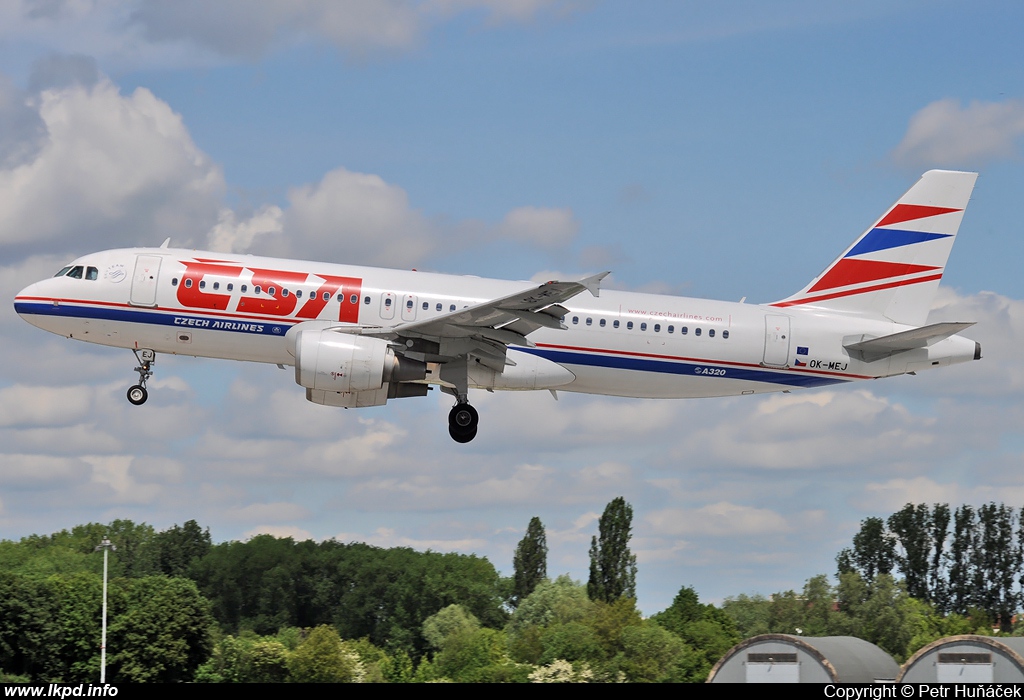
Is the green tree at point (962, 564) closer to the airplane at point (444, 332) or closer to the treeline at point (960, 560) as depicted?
the treeline at point (960, 560)

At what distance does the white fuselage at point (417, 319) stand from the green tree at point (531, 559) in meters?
57.8

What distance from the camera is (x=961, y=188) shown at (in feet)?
140

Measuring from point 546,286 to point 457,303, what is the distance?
4540 mm

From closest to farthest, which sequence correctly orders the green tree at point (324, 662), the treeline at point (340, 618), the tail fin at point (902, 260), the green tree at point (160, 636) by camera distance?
the tail fin at point (902, 260) < the green tree at point (324, 662) < the treeline at point (340, 618) < the green tree at point (160, 636)

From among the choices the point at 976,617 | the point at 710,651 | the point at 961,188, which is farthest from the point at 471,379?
the point at 976,617

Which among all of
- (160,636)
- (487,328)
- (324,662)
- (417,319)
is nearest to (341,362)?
(417,319)

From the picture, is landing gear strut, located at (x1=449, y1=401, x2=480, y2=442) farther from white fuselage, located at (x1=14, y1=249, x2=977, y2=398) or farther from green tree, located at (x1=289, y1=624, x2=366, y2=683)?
green tree, located at (x1=289, y1=624, x2=366, y2=683)

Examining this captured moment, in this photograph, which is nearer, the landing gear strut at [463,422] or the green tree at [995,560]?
the landing gear strut at [463,422]

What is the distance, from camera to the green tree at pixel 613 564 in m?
87.5

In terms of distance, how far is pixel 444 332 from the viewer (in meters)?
35.6

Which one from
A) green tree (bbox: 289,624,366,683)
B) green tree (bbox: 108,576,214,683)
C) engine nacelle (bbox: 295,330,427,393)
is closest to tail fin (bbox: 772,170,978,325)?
engine nacelle (bbox: 295,330,427,393)

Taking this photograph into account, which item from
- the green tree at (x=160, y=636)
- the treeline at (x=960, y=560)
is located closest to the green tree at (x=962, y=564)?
the treeline at (x=960, y=560)

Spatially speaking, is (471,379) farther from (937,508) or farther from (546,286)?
(937,508)

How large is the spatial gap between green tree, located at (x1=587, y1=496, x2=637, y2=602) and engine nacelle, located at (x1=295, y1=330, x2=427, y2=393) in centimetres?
5474
